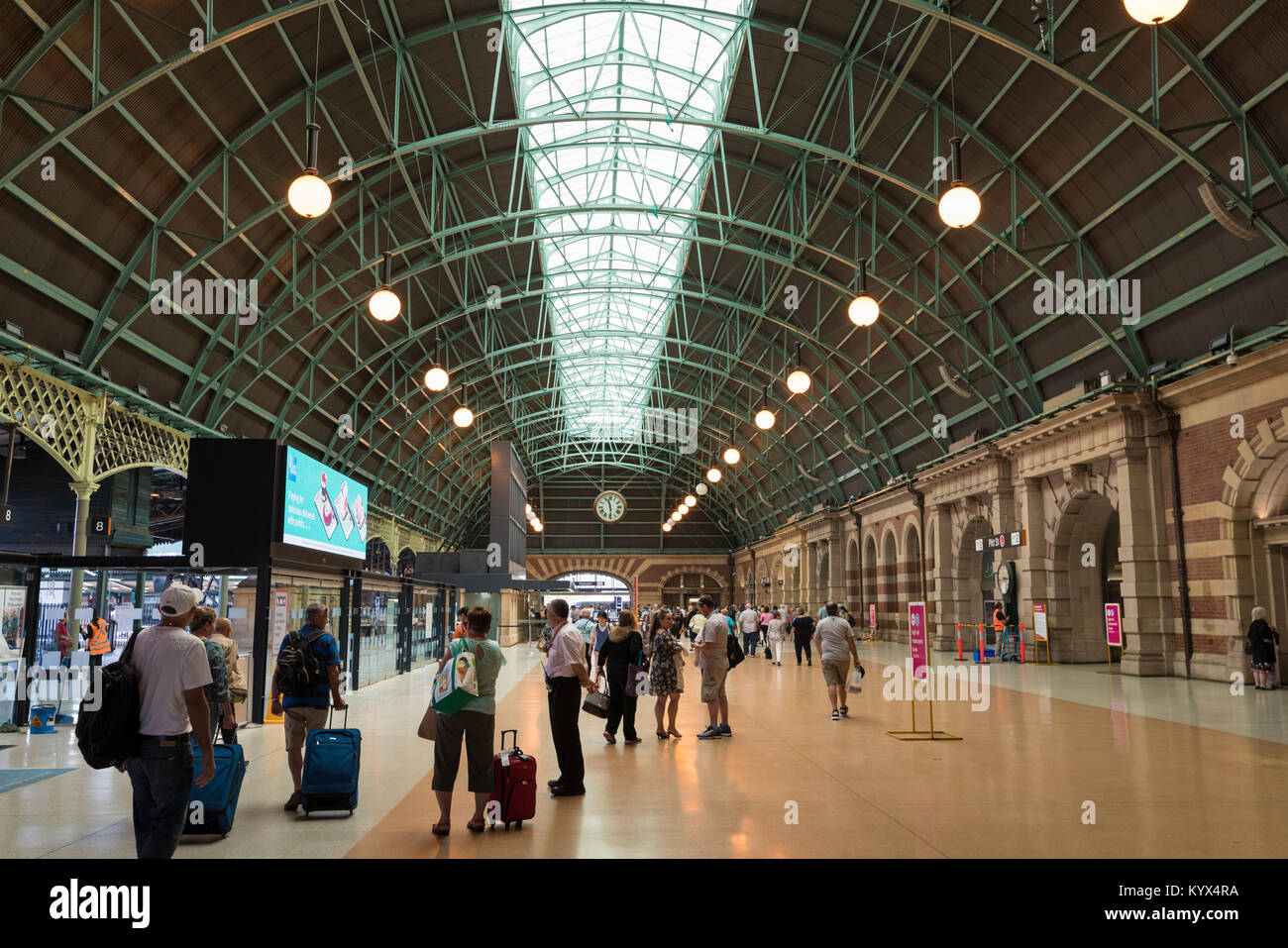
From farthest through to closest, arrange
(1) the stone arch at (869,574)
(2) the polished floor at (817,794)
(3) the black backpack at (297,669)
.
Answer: (1) the stone arch at (869,574)
(3) the black backpack at (297,669)
(2) the polished floor at (817,794)

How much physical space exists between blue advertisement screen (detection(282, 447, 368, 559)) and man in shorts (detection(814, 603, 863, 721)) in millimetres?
7954

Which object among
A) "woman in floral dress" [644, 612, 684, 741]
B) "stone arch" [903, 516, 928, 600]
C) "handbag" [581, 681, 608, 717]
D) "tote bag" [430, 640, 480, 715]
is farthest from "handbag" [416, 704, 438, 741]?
"stone arch" [903, 516, 928, 600]

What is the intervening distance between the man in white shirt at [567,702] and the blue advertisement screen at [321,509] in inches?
249

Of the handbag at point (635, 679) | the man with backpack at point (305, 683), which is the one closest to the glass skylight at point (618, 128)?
the handbag at point (635, 679)

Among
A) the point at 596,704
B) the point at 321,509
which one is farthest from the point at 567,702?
the point at 321,509

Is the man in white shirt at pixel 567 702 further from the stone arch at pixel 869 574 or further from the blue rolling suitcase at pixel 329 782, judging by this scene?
the stone arch at pixel 869 574

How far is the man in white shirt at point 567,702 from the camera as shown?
812 centimetres

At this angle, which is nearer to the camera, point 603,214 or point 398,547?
point 603,214

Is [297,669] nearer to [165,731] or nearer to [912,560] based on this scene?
[165,731]
